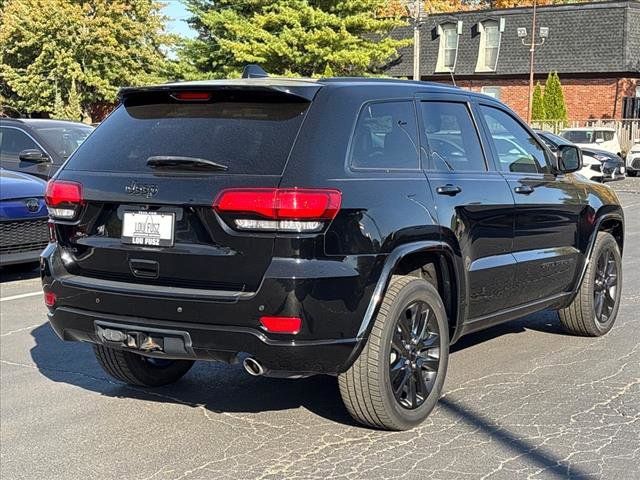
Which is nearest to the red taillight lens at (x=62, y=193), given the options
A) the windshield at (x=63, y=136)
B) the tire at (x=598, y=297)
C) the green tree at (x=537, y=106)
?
the tire at (x=598, y=297)

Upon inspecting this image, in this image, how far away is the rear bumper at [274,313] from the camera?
12.8ft

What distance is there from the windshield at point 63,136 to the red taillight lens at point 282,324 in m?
7.99

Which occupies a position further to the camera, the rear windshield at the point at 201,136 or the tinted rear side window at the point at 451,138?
the tinted rear side window at the point at 451,138

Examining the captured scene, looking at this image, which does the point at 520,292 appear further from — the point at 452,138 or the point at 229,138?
the point at 229,138

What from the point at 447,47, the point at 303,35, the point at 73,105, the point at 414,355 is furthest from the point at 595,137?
the point at 414,355

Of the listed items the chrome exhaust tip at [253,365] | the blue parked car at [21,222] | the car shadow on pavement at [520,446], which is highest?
the chrome exhaust tip at [253,365]

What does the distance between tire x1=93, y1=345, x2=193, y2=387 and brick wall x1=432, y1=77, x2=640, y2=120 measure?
3433 centimetres

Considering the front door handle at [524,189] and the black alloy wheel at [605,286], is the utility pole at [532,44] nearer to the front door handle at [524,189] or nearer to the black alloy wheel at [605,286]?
the black alloy wheel at [605,286]

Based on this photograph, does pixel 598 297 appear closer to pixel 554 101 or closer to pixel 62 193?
pixel 62 193

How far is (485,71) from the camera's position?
39.8m

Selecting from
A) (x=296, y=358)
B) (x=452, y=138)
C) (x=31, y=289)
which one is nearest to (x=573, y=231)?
(x=452, y=138)

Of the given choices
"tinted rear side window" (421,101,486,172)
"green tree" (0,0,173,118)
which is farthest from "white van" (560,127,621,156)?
"tinted rear side window" (421,101,486,172)

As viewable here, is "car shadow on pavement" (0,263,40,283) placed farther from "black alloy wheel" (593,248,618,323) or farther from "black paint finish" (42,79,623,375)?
"black alloy wheel" (593,248,618,323)

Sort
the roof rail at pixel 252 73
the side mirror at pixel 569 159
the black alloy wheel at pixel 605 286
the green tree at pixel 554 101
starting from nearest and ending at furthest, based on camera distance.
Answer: the roof rail at pixel 252 73 < the side mirror at pixel 569 159 < the black alloy wheel at pixel 605 286 < the green tree at pixel 554 101
